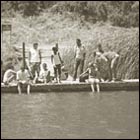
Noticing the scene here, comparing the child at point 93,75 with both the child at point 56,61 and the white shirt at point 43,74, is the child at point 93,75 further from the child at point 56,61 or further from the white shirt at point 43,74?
the white shirt at point 43,74

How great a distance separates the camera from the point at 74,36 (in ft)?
31.0

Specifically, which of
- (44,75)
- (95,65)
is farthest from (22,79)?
(95,65)

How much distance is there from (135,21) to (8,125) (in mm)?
3341

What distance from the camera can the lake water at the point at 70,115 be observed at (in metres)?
6.63

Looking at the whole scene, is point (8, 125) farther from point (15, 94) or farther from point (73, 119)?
point (15, 94)

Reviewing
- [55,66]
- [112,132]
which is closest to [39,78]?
[55,66]

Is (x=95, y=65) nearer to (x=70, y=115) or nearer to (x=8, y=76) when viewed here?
(x=8, y=76)

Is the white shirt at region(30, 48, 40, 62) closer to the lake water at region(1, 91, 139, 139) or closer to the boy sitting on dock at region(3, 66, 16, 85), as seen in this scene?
the boy sitting on dock at region(3, 66, 16, 85)

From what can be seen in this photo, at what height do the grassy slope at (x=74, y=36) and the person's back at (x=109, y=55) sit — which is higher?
the grassy slope at (x=74, y=36)

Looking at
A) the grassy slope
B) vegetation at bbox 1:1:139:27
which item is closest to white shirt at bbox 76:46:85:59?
the grassy slope

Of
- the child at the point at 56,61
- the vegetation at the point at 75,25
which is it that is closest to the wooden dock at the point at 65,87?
the child at the point at 56,61

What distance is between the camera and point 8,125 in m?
6.91

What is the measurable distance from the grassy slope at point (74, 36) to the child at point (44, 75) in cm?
37

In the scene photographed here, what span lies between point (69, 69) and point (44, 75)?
38cm
